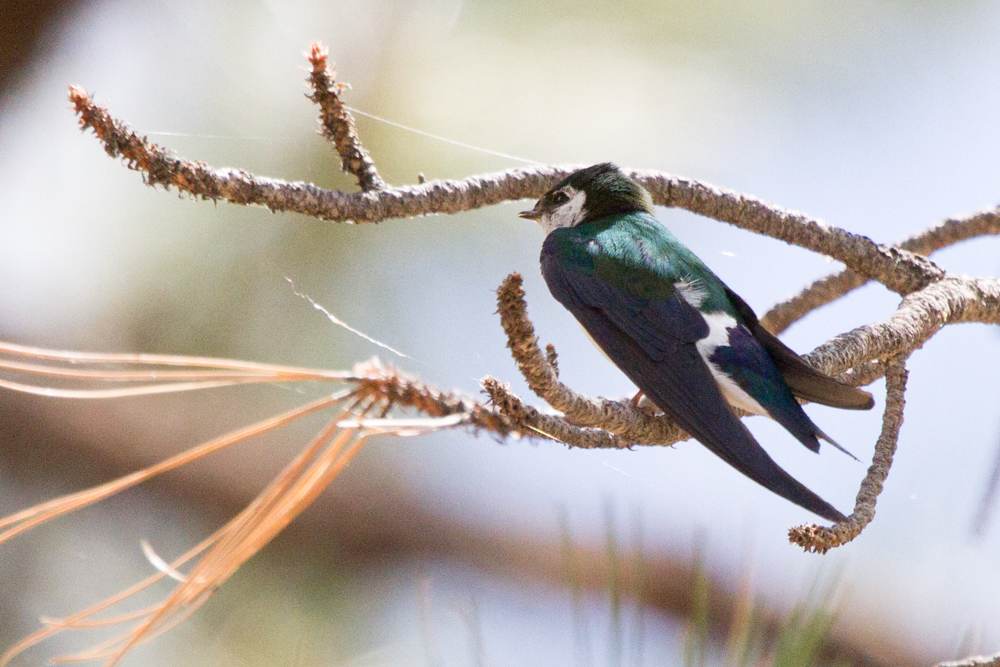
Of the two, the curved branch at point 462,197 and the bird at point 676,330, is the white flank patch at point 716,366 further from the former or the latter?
the curved branch at point 462,197

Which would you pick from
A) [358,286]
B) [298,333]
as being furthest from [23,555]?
[358,286]

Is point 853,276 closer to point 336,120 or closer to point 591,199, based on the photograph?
point 591,199

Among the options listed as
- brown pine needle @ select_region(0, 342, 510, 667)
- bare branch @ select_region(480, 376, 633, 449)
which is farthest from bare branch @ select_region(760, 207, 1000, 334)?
brown pine needle @ select_region(0, 342, 510, 667)

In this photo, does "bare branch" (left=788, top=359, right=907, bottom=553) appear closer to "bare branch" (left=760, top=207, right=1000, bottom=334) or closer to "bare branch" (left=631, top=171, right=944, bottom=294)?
"bare branch" (left=631, top=171, right=944, bottom=294)

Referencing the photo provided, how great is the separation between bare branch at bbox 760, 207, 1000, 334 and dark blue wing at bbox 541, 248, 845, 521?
0.37 m

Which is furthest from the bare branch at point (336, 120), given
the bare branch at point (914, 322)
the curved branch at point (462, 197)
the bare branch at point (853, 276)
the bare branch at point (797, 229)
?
the bare branch at point (853, 276)

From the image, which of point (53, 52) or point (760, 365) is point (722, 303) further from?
point (53, 52)

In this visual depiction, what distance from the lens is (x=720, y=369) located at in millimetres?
1024

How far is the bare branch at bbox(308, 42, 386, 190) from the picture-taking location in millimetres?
771

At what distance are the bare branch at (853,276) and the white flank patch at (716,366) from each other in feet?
1.06

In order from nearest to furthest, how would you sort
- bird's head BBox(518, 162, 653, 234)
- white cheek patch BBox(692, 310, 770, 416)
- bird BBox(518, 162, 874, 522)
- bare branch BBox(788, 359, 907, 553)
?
1. bare branch BBox(788, 359, 907, 553)
2. bird BBox(518, 162, 874, 522)
3. white cheek patch BBox(692, 310, 770, 416)
4. bird's head BBox(518, 162, 653, 234)

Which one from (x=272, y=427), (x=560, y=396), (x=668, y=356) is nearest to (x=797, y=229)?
(x=668, y=356)

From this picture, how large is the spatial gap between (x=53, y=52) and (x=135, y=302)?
1.97 ft

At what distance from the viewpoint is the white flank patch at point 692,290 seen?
43.0 inches
